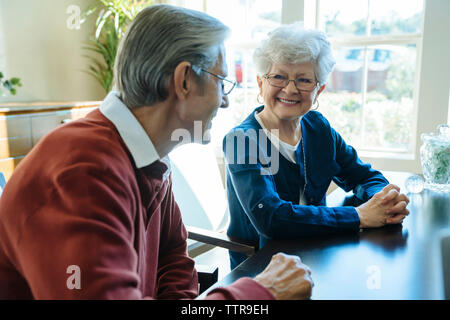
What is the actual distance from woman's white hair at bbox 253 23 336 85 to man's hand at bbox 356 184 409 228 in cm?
57

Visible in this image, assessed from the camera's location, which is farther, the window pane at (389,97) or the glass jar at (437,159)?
the window pane at (389,97)

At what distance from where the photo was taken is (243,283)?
2.44 feet

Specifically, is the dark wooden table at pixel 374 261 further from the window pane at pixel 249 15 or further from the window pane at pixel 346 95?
the window pane at pixel 249 15

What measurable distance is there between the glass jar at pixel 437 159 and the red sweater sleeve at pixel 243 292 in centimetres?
128

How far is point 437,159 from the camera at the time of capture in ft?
5.57

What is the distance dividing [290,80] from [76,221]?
1.13 meters

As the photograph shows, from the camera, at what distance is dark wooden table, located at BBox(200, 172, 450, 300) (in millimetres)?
858

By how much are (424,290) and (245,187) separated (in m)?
0.63

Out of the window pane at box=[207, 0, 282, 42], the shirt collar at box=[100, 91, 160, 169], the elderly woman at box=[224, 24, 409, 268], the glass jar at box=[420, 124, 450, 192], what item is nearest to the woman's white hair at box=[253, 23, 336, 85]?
the elderly woman at box=[224, 24, 409, 268]

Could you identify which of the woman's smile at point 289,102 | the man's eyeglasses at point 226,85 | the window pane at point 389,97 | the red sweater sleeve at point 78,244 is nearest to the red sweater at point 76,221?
the red sweater sleeve at point 78,244

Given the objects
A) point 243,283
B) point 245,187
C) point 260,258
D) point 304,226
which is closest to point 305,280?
point 243,283

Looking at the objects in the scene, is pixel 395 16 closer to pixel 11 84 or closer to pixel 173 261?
pixel 173 261

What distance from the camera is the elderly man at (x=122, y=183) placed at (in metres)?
0.62

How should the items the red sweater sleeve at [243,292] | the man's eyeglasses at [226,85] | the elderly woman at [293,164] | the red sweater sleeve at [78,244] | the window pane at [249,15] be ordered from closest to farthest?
the red sweater sleeve at [78,244] < the red sweater sleeve at [243,292] < the man's eyeglasses at [226,85] < the elderly woman at [293,164] < the window pane at [249,15]
